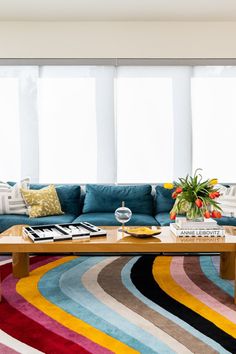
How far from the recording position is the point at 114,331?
2.30m

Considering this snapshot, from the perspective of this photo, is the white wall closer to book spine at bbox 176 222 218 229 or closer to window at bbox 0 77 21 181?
window at bbox 0 77 21 181

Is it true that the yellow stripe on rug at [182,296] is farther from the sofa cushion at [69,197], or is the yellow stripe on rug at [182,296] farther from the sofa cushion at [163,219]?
the sofa cushion at [69,197]

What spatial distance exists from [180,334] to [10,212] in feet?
8.80

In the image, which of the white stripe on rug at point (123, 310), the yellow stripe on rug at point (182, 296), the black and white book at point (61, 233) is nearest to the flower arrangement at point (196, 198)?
the yellow stripe on rug at point (182, 296)

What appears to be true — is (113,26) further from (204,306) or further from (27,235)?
(204,306)

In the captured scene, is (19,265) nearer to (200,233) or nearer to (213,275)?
(200,233)

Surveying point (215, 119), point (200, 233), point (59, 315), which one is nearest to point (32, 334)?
point (59, 315)

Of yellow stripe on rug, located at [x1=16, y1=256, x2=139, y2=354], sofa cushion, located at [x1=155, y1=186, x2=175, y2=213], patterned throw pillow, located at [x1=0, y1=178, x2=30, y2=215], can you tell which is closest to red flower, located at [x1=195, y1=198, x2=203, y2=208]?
yellow stripe on rug, located at [x1=16, y1=256, x2=139, y2=354]

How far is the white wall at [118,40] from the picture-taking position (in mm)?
5012

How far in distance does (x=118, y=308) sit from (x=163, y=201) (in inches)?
86.7

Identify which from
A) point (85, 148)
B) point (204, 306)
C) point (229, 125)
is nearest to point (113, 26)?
point (85, 148)

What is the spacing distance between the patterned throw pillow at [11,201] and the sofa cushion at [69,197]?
12.2 inches

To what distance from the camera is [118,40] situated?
5.03 metres

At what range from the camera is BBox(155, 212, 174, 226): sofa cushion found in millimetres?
4061
